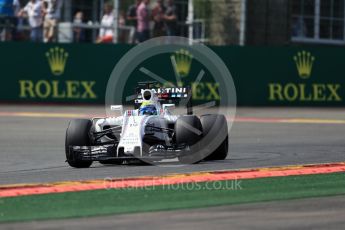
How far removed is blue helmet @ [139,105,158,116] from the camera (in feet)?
42.4

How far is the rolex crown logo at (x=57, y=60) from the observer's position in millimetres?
Result: 25234

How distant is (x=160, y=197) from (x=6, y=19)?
16.0m

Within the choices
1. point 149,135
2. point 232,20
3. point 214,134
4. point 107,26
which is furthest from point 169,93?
Result: point 232,20

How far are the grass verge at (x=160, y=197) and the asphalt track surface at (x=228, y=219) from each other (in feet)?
0.93

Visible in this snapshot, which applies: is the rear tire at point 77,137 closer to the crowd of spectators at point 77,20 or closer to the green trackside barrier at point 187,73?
the crowd of spectators at point 77,20

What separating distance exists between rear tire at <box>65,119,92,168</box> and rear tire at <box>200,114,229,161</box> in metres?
1.60

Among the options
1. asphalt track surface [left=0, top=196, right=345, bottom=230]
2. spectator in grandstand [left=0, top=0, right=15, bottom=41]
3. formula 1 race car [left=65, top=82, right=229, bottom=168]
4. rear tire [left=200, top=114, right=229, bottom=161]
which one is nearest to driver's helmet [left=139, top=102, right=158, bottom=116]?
formula 1 race car [left=65, top=82, right=229, bottom=168]

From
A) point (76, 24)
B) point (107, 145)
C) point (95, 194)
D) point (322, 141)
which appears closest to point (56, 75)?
point (76, 24)

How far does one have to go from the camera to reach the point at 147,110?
13.0 meters

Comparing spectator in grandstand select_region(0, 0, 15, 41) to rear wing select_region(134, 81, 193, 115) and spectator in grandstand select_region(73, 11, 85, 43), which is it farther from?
rear wing select_region(134, 81, 193, 115)

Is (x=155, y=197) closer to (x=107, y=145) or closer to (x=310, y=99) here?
(x=107, y=145)

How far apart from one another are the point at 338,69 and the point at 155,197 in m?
18.1

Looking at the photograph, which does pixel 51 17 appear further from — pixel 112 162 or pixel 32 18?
pixel 112 162

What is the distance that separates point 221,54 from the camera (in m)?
26.1
